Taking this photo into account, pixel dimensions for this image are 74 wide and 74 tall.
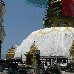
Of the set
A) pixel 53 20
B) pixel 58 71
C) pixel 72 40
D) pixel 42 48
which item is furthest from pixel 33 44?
pixel 58 71

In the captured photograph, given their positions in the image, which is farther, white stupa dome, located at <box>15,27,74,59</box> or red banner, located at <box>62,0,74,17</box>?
red banner, located at <box>62,0,74,17</box>

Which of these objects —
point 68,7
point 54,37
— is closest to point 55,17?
point 68,7

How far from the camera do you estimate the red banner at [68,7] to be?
4238cm

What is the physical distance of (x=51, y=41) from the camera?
40.2 m

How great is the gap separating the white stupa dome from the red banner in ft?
5.21

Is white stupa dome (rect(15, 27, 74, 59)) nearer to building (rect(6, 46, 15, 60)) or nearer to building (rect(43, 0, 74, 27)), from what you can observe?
building (rect(6, 46, 15, 60))

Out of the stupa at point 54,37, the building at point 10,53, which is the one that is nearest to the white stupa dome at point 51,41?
the stupa at point 54,37

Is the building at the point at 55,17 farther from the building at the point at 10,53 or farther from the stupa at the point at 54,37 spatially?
the building at the point at 10,53

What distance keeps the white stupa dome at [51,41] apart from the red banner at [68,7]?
159 centimetres

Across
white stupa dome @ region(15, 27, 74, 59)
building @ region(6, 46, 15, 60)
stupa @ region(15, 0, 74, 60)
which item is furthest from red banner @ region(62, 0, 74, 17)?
building @ region(6, 46, 15, 60)

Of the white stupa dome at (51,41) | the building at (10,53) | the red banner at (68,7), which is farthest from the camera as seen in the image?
the building at (10,53)

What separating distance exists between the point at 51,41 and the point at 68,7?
438 cm

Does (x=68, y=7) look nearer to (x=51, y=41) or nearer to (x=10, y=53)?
(x=51, y=41)

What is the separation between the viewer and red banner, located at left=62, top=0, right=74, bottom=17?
139 feet
